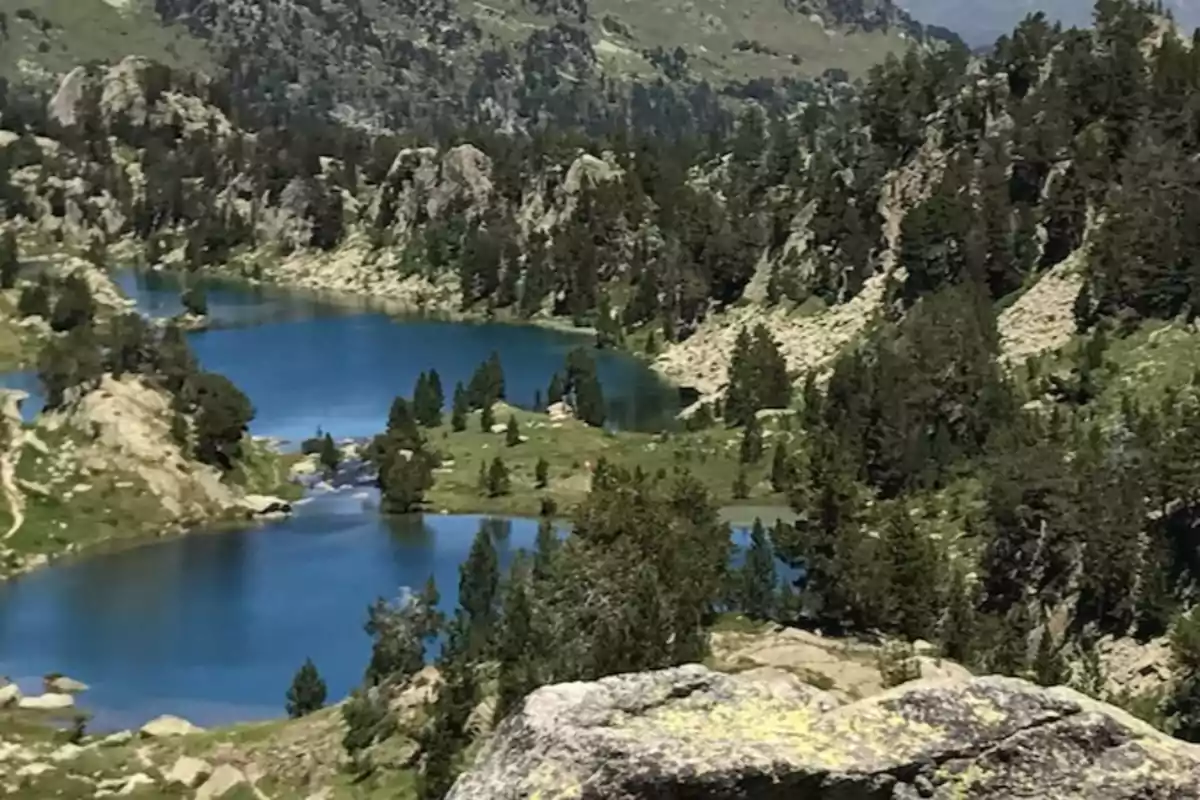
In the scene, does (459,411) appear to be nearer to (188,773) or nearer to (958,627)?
(958,627)

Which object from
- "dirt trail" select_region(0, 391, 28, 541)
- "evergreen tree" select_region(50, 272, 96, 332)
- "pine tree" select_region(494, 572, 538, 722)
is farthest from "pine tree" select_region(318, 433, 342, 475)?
"pine tree" select_region(494, 572, 538, 722)

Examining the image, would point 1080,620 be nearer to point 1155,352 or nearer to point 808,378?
point 1155,352

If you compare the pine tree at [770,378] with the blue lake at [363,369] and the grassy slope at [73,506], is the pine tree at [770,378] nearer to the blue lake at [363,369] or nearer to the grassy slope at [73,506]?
the blue lake at [363,369]

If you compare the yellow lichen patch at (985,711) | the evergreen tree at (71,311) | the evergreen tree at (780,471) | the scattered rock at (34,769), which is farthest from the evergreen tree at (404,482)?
the yellow lichen patch at (985,711)

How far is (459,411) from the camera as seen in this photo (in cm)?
13550

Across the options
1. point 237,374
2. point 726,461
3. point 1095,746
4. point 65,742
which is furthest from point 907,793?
point 237,374

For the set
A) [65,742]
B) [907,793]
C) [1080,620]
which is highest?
[907,793]

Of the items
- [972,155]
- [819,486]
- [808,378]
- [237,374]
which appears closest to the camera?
[819,486]

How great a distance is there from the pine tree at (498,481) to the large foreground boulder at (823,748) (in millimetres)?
103287

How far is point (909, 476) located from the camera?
4021 inches

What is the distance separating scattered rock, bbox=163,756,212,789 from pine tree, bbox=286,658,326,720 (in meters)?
14.6

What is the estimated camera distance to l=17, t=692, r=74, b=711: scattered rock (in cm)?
7094

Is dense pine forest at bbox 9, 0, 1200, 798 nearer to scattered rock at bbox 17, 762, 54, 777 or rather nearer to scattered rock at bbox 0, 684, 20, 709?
scattered rock at bbox 17, 762, 54, 777

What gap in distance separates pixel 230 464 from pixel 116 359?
35.9 ft
